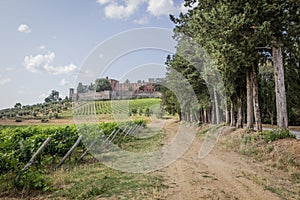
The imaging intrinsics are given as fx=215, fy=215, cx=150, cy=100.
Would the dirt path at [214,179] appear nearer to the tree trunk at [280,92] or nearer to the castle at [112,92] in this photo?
the tree trunk at [280,92]

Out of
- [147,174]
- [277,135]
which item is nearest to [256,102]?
[277,135]

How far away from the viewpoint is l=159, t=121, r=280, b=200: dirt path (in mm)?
4559

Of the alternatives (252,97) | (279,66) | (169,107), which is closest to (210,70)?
(252,97)

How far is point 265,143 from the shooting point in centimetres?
923

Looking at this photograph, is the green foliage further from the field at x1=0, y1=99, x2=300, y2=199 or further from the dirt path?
the dirt path

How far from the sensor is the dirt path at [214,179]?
4559 millimetres

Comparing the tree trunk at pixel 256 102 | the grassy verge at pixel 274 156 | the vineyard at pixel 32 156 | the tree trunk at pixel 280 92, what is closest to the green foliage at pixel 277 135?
the grassy verge at pixel 274 156

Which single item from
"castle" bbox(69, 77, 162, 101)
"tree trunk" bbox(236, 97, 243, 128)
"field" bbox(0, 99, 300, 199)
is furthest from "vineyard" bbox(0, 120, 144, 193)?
"tree trunk" bbox(236, 97, 243, 128)

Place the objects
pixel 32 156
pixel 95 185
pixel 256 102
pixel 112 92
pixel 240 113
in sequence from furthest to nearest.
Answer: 1. pixel 240 113
2. pixel 256 102
3. pixel 112 92
4. pixel 32 156
5. pixel 95 185

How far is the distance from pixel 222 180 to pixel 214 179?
0.66ft

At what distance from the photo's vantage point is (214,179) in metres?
5.68

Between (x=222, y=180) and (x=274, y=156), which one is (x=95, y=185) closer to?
(x=222, y=180)

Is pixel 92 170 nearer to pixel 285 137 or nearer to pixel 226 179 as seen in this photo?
pixel 226 179

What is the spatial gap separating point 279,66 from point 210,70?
170 inches
